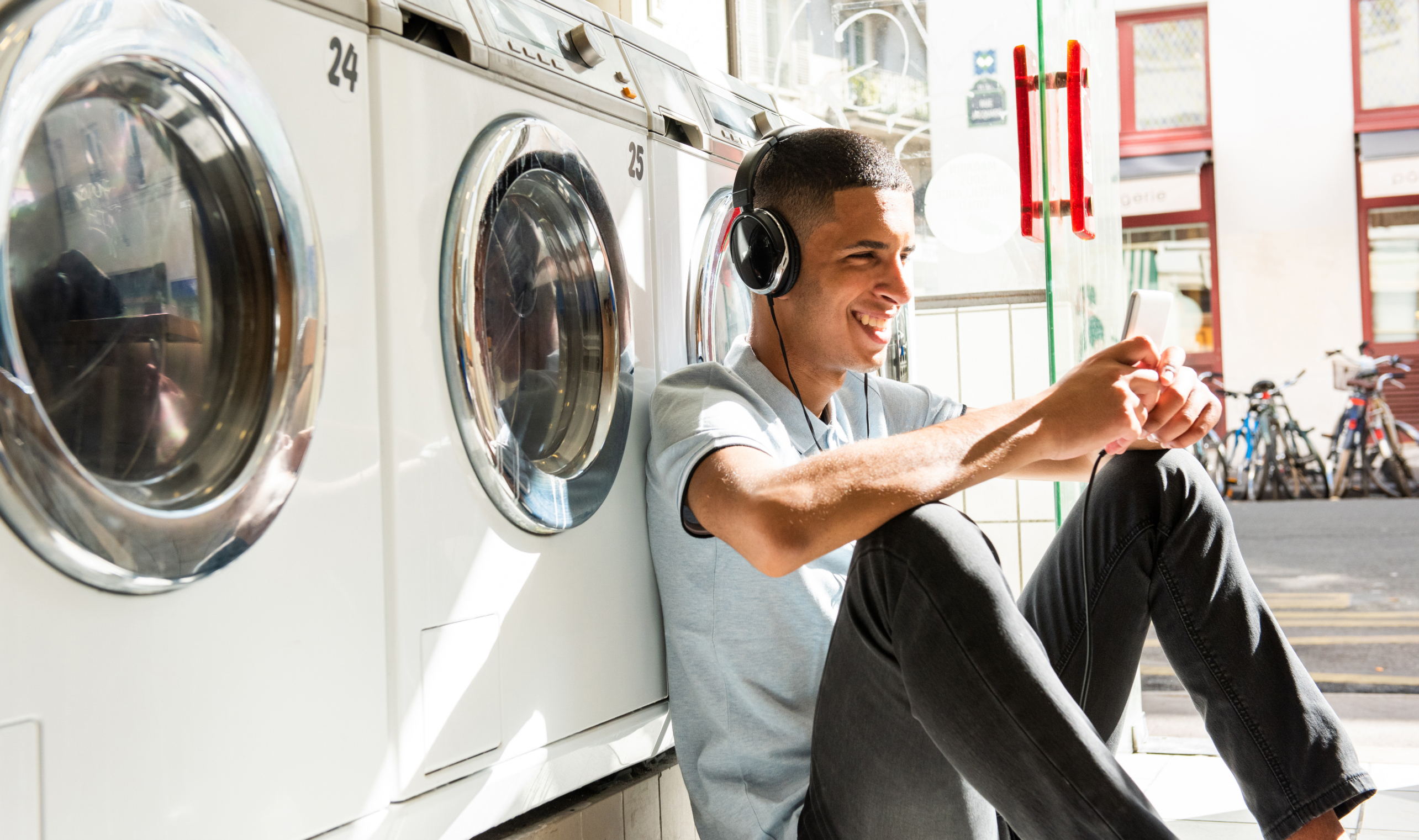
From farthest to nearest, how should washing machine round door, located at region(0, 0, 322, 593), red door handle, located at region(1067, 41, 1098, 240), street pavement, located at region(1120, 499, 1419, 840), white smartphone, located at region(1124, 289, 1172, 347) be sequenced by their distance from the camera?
1. street pavement, located at region(1120, 499, 1419, 840)
2. red door handle, located at region(1067, 41, 1098, 240)
3. white smartphone, located at region(1124, 289, 1172, 347)
4. washing machine round door, located at region(0, 0, 322, 593)

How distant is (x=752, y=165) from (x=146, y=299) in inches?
27.2

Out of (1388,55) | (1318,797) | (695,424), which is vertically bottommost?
(1318,797)

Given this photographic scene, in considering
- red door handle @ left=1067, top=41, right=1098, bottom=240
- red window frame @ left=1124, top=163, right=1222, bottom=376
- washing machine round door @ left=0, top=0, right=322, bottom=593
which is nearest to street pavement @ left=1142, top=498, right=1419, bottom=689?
red door handle @ left=1067, top=41, right=1098, bottom=240

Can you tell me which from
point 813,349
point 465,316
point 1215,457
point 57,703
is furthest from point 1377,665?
point 1215,457

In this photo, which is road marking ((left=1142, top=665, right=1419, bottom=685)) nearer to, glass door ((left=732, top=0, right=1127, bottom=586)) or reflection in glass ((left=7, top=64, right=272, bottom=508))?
glass door ((left=732, top=0, right=1127, bottom=586))

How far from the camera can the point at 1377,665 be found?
9.93 ft

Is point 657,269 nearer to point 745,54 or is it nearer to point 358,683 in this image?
point 358,683

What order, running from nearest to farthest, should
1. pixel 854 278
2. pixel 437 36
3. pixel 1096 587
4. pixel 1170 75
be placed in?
pixel 437 36
pixel 1096 587
pixel 854 278
pixel 1170 75

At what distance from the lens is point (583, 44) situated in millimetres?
1165

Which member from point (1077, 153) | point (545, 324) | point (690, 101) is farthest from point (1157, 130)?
point (545, 324)

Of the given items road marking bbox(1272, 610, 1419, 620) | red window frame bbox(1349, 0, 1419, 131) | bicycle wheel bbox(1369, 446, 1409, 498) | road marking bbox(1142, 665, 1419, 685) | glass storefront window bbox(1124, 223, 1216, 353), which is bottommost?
road marking bbox(1272, 610, 1419, 620)

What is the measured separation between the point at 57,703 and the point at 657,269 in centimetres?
81

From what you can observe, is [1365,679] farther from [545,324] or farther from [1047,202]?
[545,324]

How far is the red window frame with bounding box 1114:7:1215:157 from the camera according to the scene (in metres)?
8.38
